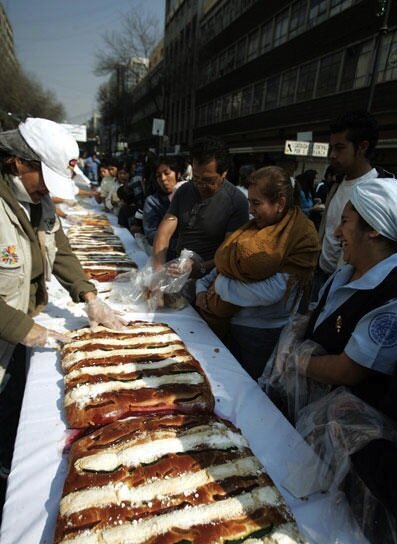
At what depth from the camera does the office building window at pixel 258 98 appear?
19891 millimetres

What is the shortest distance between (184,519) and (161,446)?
245 millimetres

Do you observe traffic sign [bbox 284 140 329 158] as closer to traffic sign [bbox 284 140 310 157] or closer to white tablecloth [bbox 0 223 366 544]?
traffic sign [bbox 284 140 310 157]

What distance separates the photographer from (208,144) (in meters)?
2.45

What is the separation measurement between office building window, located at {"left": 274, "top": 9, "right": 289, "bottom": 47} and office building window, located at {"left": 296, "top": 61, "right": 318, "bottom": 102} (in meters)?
2.92

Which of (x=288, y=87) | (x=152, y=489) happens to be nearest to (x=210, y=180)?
(x=152, y=489)

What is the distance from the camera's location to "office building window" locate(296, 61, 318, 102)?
51.2ft

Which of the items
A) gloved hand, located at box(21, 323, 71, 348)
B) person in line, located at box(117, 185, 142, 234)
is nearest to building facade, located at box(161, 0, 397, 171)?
person in line, located at box(117, 185, 142, 234)

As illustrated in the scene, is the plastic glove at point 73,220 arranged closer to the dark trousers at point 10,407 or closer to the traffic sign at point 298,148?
the dark trousers at point 10,407

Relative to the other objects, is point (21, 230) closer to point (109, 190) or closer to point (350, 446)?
point (350, 446)

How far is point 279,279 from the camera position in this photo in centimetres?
190

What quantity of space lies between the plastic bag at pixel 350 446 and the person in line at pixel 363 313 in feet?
0.28

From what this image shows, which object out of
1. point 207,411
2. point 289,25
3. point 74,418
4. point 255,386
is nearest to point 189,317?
point 255,386

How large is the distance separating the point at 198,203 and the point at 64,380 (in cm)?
170

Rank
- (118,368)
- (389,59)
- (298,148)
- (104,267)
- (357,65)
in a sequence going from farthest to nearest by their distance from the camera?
(357,65) < (389,59) < (298,148) < (104,267) < (118,368)
